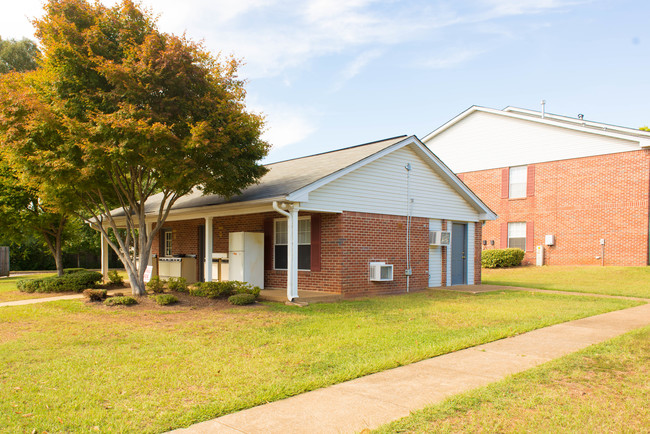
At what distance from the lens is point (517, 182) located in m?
25.9

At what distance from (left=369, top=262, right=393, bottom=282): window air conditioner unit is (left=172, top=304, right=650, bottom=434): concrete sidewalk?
5521 millimetres

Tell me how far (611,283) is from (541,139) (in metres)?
9.58

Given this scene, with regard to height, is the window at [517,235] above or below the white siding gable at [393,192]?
below

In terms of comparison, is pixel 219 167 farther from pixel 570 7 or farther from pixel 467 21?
pixel 570 7

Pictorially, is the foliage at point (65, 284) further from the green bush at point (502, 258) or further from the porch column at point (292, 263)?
the green bush at point (502, 258)

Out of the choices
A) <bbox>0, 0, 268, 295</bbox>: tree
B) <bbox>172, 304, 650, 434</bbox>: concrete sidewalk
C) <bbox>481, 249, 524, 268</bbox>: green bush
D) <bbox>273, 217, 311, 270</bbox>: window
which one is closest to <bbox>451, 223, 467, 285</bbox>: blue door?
<bbox>273, 217, 311, 270</bbox>: window

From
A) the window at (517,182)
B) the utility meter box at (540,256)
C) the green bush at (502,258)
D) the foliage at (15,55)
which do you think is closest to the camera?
the utility meter box at (540,256)

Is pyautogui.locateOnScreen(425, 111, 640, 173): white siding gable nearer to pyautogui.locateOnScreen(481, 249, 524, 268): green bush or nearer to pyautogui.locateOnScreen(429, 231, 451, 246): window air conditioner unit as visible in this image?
pyautogui.locateOnScreen(481, 249, 524, 268): green bush

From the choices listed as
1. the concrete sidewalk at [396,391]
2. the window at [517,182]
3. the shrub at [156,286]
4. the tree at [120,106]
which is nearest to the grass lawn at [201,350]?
the concrete sidewalk at [396,391]

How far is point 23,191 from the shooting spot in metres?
19.1

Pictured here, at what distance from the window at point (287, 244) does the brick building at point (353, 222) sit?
0.10 feet

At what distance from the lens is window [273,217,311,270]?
13459 millimetres

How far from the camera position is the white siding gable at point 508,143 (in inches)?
900

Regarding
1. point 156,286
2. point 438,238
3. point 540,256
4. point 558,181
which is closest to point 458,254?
point 438,238
